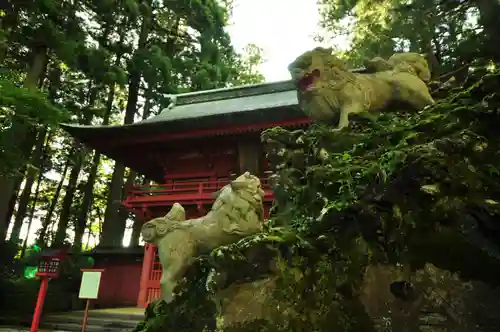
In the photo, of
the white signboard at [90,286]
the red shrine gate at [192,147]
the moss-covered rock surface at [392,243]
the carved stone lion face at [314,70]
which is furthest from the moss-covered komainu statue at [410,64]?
the red shrine gate at [192,147]

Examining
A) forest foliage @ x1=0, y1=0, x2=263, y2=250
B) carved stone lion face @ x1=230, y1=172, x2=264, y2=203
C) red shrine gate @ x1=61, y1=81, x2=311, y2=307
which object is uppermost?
forest foliage @ x1=0, y1=0, x2=263, y2=250

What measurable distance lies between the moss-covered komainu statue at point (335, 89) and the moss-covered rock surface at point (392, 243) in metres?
0.68

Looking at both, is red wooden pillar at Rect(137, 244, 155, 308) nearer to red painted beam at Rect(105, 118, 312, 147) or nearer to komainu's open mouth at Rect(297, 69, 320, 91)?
red painted beam at Rect(105, 118, 312, 147)

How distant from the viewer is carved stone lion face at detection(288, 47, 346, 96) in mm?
3699

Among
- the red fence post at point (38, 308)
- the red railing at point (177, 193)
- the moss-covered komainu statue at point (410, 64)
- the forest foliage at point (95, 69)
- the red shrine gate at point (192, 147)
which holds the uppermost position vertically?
the forest foliage at point (95, 69)

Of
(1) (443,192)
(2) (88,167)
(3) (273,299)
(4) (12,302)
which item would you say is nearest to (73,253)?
(4) (12,302)

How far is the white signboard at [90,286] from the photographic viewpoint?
5527 mm

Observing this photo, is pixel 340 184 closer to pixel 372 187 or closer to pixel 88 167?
pixel 372 187

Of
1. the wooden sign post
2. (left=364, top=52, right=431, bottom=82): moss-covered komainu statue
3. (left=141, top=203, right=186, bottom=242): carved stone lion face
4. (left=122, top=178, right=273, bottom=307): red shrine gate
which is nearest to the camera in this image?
(left=141, top=203, right=186, bottom=242): carved stone lion face

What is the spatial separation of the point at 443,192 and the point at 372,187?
1.38 feet

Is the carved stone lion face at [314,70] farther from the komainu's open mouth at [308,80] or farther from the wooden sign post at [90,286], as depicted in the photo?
the wooden sign post at [90,286]

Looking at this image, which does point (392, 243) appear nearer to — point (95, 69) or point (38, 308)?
point (38, 308)

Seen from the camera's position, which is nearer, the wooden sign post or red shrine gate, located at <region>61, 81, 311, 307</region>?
the wooden sign post

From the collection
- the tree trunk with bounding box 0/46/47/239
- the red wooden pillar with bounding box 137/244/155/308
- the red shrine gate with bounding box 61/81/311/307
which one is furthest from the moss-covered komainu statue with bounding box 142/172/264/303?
the tree trunk with bounding box 0/46/47/239
